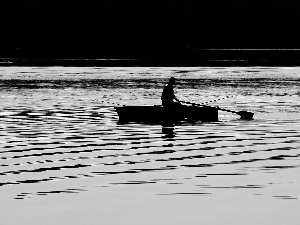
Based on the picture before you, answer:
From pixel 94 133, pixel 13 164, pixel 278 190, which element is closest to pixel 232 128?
pixel 94 133

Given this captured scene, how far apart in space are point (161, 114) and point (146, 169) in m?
15.3

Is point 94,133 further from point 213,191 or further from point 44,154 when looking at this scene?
point 213,191

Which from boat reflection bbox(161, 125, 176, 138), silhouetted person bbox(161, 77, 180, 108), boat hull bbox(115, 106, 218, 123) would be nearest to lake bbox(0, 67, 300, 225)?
boat reflection bbox(161, 125, 176, 138)

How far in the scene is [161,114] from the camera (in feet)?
134

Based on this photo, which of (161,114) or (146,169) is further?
(161,114)

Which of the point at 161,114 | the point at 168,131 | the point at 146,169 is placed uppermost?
the point at 146,169

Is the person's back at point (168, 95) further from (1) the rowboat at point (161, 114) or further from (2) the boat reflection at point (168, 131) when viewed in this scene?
(2) the boat reflection at point (168, 131)

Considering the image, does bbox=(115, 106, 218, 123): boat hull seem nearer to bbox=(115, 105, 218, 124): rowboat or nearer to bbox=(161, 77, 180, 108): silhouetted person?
bbox=(115, 105, 218, 124): rowboat

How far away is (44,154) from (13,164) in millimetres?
2564

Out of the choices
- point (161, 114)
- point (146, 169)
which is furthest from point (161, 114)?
point (146, 169)

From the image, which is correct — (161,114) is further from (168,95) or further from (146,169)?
(146,169)

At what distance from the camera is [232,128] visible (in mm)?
38781

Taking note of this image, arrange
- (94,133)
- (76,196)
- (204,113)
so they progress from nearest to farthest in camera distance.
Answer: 1. (76,196)
2. (94,133)
3. (204,113)

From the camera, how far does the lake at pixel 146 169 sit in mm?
19594
